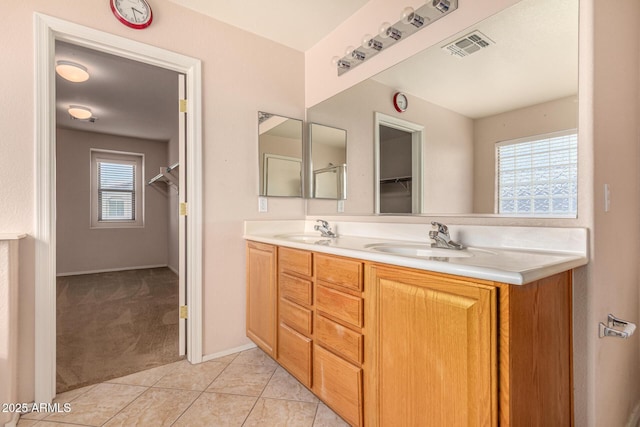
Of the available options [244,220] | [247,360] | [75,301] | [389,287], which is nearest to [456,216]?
[389,287]

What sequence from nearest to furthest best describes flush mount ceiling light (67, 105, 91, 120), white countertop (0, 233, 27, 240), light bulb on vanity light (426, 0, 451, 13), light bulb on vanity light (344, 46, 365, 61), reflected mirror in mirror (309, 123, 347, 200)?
1. white countertop (0, 233, 27, 240)
2. light bulb on vanity light (426, 0, 451, 13)
3. light bulb on vanity light (344, 46, 365, 61)
4. reflected mirror in mirror (309, 123, 347, 200)
5. flush mount ceiling light (67, 105, 91, 120)

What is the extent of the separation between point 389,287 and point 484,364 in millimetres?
371

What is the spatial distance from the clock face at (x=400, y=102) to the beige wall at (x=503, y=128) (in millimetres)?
452

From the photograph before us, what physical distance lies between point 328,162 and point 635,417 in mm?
2254

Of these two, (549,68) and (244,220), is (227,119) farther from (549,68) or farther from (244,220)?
A: (549,68)

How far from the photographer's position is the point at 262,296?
77.8 inches

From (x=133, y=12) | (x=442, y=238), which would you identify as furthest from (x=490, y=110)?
(x=133, y=12)

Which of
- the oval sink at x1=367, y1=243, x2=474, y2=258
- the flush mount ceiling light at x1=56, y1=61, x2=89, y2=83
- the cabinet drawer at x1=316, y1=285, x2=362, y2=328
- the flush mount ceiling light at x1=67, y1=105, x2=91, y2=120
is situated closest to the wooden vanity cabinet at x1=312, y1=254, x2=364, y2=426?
the cabinet drawer at x1=316, y1=285, x2=362, y2=328

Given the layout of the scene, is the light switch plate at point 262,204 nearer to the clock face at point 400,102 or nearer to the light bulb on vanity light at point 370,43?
the clock face at point 400,102

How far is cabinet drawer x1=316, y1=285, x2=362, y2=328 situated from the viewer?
1.25 metres

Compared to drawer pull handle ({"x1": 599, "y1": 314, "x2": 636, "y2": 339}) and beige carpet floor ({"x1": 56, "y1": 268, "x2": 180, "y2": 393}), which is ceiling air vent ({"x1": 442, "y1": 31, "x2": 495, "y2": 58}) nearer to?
drawer pull handle ({"x1": 599, "y1": 314, "x2": 636, "y2": 339})

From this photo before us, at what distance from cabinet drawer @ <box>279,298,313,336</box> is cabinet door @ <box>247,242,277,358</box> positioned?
0.35 ft

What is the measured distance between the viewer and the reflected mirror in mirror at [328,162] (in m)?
2.28

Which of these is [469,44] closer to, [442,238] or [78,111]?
[442,238]
